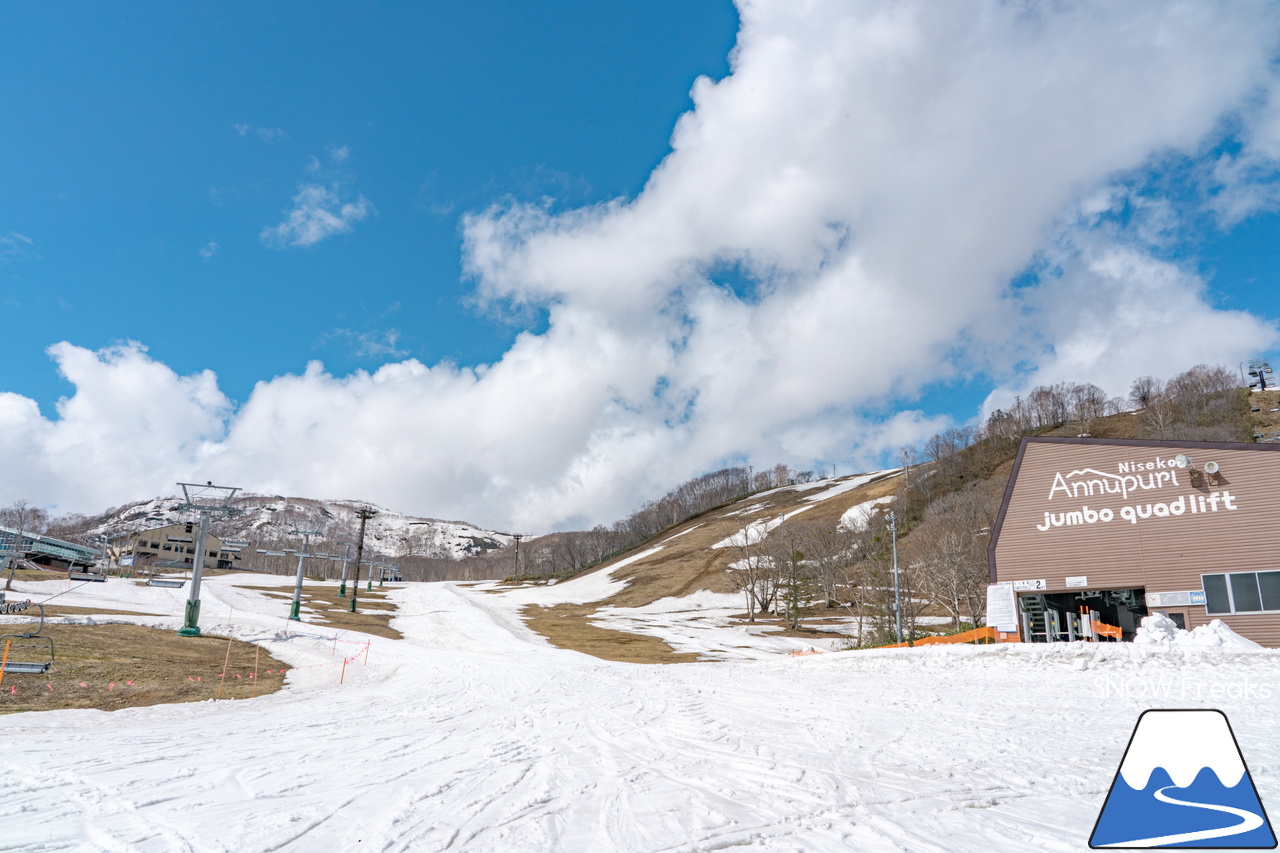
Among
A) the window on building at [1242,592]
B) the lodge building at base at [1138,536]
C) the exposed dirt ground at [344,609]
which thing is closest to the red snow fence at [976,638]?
the lodge building at base at [1138,536]

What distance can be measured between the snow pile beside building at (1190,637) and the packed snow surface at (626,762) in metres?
0.48

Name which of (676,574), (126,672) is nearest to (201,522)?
(126,672)

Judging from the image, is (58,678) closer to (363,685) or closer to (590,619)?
(363,685)

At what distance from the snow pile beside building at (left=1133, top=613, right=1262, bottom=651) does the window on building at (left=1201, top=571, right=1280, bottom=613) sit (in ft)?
14.4

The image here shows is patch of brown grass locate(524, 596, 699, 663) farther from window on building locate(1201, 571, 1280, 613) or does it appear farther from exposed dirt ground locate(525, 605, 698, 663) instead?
window on building locate(1201, 571, 1280, 613)

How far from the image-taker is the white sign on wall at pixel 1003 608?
31.9 meters

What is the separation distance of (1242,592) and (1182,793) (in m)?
29.7

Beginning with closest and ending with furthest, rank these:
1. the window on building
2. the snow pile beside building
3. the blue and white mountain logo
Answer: the blue and white mountain logo < the snow pile beside building < the window on building

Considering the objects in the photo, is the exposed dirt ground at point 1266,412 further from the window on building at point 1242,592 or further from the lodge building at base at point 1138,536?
the window on building at point 1242,592

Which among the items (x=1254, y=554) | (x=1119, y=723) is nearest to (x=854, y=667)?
(x=1119, y=723)

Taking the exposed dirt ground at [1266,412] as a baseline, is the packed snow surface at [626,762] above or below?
below

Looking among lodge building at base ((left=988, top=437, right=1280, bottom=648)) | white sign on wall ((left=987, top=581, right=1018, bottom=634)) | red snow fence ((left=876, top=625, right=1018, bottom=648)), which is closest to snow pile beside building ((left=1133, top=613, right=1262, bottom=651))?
lodge building at base ((left=988, top=437, right=1280, bottom=648))

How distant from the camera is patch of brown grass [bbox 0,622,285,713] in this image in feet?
53.0

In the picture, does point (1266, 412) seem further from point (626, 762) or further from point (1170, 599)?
point (626, 762)
